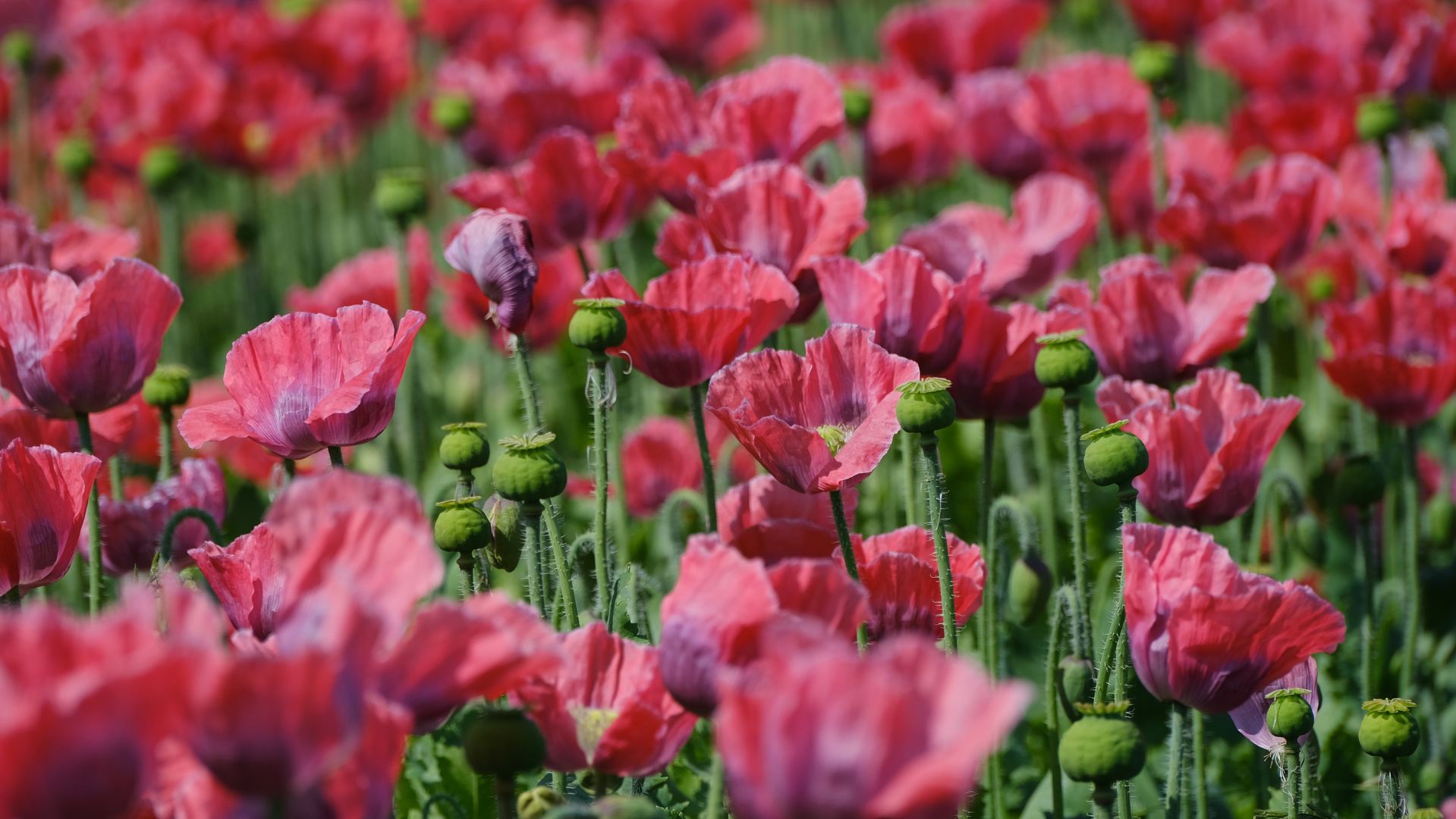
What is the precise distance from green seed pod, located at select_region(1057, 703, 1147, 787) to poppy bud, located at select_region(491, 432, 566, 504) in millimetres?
627

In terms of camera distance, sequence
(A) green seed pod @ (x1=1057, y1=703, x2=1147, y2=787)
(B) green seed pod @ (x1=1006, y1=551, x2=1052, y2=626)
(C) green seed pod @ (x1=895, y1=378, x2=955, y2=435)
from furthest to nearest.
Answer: (B) green seed pod @ (x1=1006, y1=551, x2=1052, y2=626) < (C) green seed pod @ (x1=895, y1=378, x2=955, y2=435) < (A) green seed pod @ (x1=1057, y1=703, x2=1147, y2=787)

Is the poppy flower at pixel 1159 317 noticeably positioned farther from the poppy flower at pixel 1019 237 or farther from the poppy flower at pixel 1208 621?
the poppy flower at pixel 1208 621

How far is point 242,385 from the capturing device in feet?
5.49

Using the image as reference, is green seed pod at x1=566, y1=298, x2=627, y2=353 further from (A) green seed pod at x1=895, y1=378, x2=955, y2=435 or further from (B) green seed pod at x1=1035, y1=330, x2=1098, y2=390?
(B) green seed pod at x1=1035, y1=330, x2=1098, y2=390

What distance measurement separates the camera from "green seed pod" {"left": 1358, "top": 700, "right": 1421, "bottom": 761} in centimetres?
163

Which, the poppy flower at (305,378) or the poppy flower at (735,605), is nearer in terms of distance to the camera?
the poppy flower at (735,605)

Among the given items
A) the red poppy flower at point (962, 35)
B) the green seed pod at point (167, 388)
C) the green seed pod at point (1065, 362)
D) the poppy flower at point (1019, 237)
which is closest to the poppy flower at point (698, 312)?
the green seed pod at point (1065, 362)

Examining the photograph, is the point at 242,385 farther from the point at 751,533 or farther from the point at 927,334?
the point at 927,334

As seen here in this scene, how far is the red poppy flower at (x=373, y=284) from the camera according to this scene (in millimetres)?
2946

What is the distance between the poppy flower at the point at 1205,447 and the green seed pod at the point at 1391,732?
1.13ft

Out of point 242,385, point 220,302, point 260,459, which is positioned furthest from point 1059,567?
point 220,302

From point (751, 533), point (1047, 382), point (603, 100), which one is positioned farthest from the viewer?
point (603, 100)

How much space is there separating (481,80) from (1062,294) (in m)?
2.07

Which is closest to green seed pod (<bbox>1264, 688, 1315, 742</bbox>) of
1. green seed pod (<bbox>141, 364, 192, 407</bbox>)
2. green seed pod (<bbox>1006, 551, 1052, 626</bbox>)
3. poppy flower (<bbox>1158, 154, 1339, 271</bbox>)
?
green seed pod (<bbox>1006, 551, 1052, 626</bbox>)
